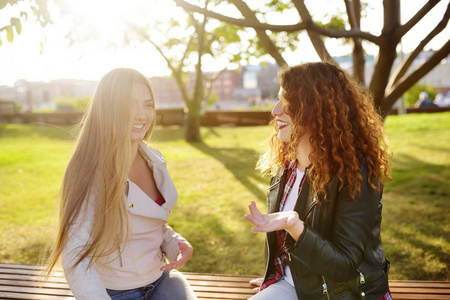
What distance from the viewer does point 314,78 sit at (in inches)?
84.8

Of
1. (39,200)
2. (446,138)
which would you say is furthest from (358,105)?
(446,138)

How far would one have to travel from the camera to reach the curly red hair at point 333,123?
2041mm

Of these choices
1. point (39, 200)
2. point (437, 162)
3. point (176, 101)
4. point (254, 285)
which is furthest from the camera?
point (176, 101)

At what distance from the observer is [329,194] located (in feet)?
6.67

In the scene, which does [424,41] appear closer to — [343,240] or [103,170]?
[343,240]

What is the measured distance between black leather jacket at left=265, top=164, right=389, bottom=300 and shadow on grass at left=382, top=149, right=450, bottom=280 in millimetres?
2567

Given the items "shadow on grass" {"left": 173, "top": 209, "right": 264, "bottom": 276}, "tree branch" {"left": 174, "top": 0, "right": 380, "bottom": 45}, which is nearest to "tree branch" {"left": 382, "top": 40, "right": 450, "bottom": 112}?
"tree branch" {"left": 174, "top": 0, "right": 380, "bottom": 45}

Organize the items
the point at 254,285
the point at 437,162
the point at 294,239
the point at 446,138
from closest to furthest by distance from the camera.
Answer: the point at 294,239
the point at 254,285
the point at 437,162
the point at 446,138

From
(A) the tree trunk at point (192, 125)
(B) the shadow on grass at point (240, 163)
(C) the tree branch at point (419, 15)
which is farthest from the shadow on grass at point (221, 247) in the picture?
(A) the tree trunk at point (192, 125)

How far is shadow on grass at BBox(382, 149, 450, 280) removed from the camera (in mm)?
4500

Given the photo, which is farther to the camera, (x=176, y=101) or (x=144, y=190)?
(x=176, y=101)

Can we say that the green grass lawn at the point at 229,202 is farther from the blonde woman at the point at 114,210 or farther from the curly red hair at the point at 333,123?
the curly red hair at the point at 333,123

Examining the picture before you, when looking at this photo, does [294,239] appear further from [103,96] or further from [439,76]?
[439,76]

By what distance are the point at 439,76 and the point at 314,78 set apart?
9323 centimetres
